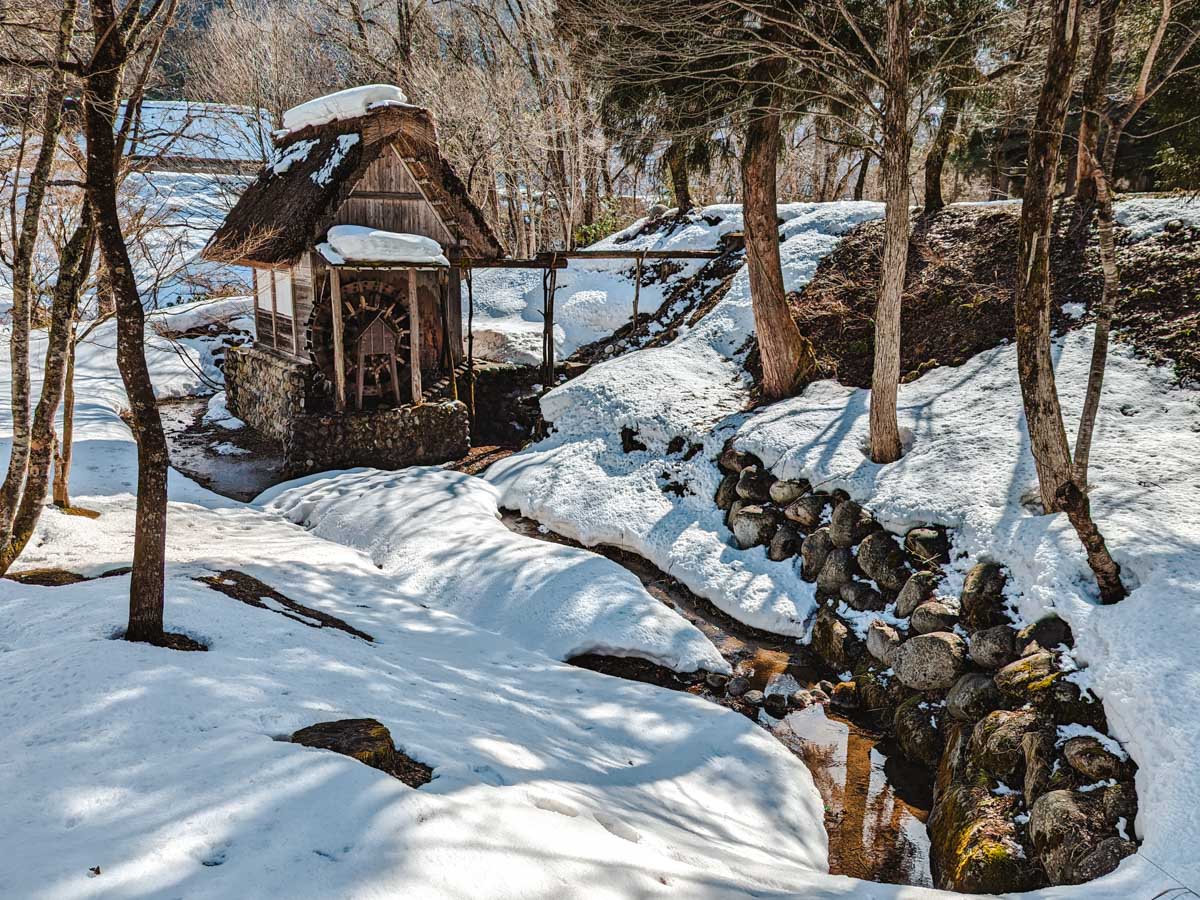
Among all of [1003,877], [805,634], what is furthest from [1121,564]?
[805,634]

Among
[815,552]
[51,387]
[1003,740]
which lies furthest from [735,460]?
[51,387]

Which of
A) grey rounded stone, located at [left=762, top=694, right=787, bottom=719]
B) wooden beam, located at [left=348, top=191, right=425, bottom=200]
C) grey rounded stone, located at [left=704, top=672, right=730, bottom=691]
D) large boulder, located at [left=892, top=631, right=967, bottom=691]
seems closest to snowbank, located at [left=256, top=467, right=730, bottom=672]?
grey rounded stone, located at [left=704, top=672, right=730, bottom=691]

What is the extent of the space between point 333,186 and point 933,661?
1123 cm

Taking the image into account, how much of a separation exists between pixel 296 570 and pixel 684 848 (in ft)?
17.9

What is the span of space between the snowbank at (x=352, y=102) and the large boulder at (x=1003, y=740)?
12180 mm

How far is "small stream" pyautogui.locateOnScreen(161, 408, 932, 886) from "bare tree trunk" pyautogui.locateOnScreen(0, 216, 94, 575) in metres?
5.08

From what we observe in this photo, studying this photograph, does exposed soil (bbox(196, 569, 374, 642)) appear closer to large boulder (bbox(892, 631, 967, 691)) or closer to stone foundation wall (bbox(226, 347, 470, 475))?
large boulder (bbox(892, 631, 967, 691))

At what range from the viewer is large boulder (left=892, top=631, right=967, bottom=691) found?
6117 millimetres

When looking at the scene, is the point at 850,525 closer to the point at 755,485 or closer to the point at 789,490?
the point at 789,490

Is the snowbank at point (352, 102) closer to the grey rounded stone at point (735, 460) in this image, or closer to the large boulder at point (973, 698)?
the grey rounded stone at point (735, 460)

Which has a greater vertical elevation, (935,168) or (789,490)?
(935,168)

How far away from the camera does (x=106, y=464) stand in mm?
11594

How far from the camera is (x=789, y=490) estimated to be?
29.8 ft

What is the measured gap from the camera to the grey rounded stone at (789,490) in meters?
9.03
